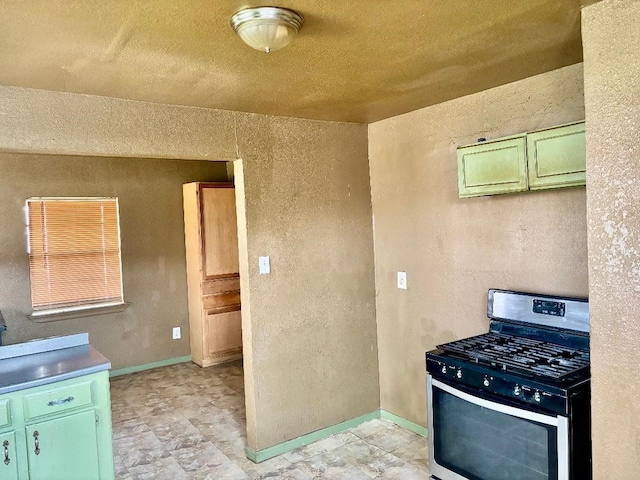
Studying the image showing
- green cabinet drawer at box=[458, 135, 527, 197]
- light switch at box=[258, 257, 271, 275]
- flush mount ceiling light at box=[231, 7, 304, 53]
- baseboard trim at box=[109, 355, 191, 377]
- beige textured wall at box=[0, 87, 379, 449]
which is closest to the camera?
flush mount ceiling light at box=[231, 7, 304, 53]

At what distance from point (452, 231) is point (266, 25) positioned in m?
1.86

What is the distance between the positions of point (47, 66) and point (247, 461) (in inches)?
96.5

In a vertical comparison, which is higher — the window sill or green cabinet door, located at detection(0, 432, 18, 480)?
the window sill

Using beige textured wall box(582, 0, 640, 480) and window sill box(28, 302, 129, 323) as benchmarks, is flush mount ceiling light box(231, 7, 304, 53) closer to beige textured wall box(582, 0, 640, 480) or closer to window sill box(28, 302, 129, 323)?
beige textured wall box(582, 0, 640, 480)

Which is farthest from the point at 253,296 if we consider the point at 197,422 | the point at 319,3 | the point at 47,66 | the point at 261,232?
the point at 319,3

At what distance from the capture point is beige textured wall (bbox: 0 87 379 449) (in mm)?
2863

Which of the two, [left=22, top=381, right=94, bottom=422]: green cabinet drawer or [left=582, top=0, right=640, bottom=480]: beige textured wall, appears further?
[left=22, top=381, right=94, bottom=422]: green cabinet drawer

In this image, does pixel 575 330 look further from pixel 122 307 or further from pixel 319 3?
pixel 122 307

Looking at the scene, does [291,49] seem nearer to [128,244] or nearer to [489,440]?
[489,440]

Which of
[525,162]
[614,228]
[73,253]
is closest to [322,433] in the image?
[525,162]

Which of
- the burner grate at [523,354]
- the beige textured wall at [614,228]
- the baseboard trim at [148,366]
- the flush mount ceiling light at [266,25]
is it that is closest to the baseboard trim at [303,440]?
the burner grate at [523,354]

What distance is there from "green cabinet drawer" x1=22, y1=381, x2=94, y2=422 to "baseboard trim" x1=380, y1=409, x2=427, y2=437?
2055 millimetres

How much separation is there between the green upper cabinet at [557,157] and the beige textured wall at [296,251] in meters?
1.43

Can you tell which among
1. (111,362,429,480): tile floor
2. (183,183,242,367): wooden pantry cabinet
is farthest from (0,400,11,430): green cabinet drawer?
(183,183,242,367): wooden pantry cabinet
